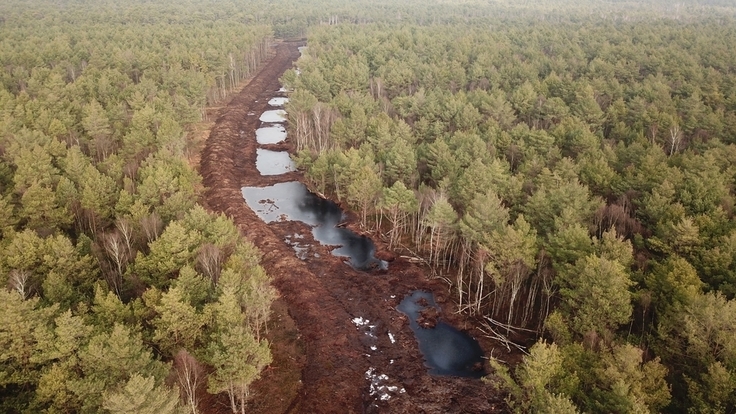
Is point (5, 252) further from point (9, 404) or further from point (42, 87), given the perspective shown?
point (42, 87)

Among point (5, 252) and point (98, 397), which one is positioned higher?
point (5, 252)

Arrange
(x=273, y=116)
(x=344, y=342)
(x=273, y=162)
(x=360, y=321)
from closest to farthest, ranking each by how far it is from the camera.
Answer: (x=344, y=342) < (x=360, y=321) < (x=273, y=162) < (x=273, y=116)

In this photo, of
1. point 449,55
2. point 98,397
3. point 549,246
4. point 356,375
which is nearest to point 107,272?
point 98,397

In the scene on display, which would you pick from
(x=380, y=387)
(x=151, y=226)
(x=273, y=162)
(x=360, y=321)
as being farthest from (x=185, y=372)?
(x=273, y=162)

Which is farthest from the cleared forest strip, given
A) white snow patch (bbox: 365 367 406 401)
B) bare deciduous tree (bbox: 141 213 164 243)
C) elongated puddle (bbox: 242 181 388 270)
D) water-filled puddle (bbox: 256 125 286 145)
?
bare deciduous tree (bbox: 141 213 164 243)

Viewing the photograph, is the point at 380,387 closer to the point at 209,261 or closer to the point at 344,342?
the point at 344,342

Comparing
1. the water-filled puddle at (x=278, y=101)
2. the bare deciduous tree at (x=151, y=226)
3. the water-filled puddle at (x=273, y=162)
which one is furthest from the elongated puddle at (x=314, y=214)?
the water-filled puddle at (x=278, y=101)

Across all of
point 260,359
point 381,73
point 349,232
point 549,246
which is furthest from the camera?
point 381,73
